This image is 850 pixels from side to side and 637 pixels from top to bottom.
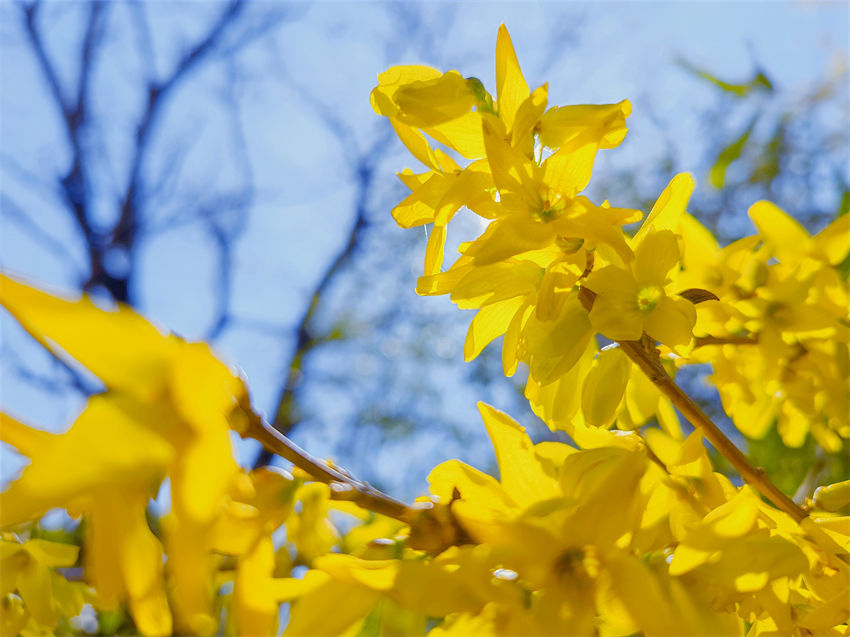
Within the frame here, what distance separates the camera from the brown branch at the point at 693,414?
38 centimetres

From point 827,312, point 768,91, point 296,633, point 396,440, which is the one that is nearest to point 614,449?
point 296,633

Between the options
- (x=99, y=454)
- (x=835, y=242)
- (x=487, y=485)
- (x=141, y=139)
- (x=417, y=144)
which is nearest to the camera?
(x=99, y=454)

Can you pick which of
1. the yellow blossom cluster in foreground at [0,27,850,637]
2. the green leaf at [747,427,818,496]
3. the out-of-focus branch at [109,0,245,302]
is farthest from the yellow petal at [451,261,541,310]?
the out-of-focus branch at [109,0,245,302]

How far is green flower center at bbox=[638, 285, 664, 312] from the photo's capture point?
0.38 m

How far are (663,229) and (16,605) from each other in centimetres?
52

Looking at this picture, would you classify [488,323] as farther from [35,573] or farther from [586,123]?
[35,573]

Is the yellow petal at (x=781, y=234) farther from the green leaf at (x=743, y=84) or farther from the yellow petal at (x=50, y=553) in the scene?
the yellow petal at (x=50, y=553)

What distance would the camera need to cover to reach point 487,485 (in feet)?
0.99

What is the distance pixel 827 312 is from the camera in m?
0.56

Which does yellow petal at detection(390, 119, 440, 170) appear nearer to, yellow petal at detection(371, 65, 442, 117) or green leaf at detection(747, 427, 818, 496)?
yellow petal at detection(371, 65, 442, 117)

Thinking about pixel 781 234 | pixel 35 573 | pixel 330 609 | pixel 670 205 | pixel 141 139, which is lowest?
pixel 330 609

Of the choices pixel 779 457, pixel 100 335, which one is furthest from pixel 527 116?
pixel 779 457

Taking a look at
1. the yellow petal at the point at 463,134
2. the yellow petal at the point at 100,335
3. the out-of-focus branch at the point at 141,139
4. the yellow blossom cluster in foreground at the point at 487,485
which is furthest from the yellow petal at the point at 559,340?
the out-of-focus branch at the point at 141,139

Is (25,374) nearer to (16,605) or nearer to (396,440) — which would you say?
(396,440)
